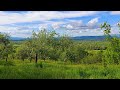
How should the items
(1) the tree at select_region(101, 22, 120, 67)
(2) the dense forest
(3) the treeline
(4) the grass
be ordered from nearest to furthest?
(4) the grass, (2) the dense forest, (3) the treeline, (1) the tree at select_region(101, 22, 120, 67)

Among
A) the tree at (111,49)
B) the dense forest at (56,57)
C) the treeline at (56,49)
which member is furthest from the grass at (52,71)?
the tree at (111,49)

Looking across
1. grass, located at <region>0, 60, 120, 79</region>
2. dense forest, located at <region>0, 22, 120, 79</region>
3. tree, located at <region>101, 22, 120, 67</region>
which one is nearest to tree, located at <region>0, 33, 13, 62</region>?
dense forest, located at <region>0, 22, 120, 79</region>

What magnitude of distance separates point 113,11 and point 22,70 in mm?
1803

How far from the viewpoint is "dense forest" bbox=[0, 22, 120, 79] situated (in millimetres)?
4559

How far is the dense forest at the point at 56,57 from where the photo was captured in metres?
4.56

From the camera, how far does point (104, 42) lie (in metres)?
5.12

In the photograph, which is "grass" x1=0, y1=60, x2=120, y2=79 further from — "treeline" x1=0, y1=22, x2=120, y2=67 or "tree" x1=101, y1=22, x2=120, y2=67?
"tree" x1=101, y1=22, x2=120, y2=67

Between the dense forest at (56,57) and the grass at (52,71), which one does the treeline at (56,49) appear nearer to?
the dense forest at (56,57)

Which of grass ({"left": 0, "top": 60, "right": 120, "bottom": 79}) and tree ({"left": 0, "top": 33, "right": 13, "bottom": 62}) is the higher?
tree ({"left": 0, "top": 33, "right": 13, "bottom": 62})

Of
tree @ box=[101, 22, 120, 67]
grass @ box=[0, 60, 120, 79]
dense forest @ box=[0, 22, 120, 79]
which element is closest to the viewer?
grass @ box=[0, 60, 120, 79]

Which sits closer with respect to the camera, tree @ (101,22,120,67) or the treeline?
the treeline
